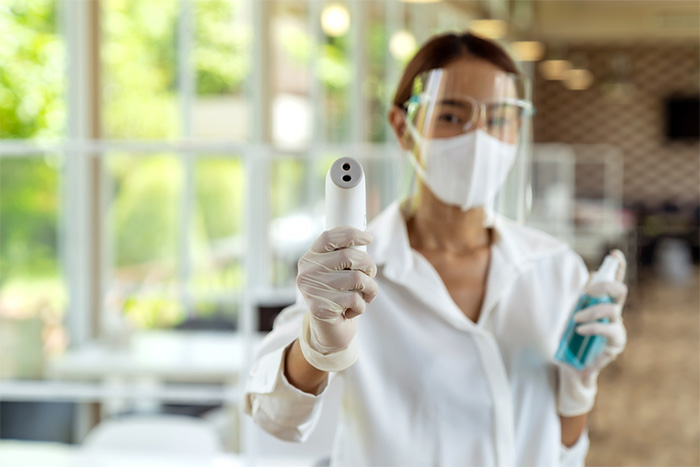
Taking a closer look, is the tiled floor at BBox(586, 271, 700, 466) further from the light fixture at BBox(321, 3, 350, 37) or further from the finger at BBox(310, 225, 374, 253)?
the finger at BBox(310, 225, 374, 253)

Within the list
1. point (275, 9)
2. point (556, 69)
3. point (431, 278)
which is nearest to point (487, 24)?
point (275, 9)

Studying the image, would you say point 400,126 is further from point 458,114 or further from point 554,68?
point 554,68

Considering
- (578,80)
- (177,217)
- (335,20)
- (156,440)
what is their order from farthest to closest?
(578,80) < (335,20) < (177,217) < (156,440)

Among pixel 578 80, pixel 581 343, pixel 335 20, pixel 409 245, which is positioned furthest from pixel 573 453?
pixel 578 80

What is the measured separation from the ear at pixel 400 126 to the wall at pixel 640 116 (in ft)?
33.7

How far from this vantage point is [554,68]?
10.6 metres

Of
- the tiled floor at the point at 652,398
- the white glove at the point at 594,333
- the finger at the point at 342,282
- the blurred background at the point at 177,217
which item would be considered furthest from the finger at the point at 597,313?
the tiled floor at the point at 652,398

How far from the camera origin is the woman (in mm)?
949

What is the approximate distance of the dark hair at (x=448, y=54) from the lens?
98 cm

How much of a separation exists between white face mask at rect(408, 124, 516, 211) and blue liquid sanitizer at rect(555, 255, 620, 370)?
16cm

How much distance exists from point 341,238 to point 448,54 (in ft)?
1.17

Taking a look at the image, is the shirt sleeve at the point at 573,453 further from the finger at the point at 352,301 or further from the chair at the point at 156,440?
the chair at the point at 156,440

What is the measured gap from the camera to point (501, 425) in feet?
3.14

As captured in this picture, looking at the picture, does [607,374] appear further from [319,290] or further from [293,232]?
[319,290]
